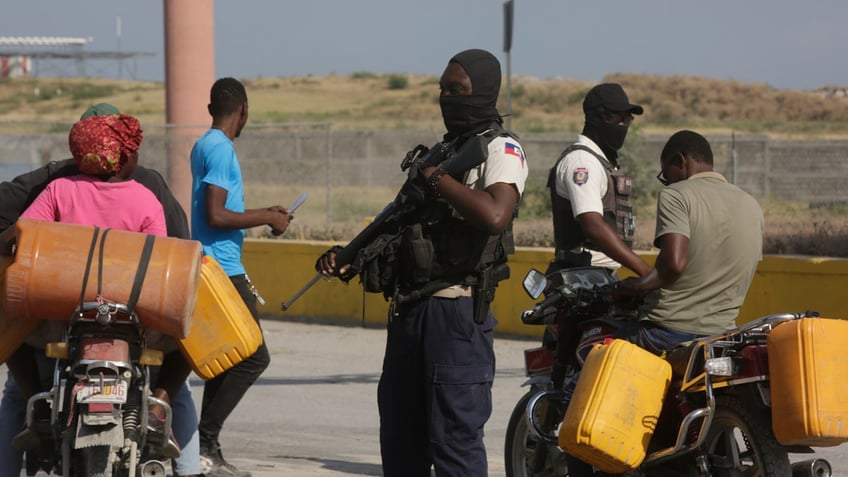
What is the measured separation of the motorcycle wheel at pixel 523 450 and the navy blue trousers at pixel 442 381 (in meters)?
1.19

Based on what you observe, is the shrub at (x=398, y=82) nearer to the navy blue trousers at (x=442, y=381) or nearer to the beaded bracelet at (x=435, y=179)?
the navy blue trousers at (x=442, y=381)

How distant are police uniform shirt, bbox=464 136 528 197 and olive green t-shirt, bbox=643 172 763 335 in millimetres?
853

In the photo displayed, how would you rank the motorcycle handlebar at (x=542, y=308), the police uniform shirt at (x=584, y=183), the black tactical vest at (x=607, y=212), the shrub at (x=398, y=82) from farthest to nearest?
1. the shrub at (x=398, y=82)
2. the black tactical vest at (x=607, y=212)
3. the police uniform shirt at (x=584, y=183)
4. the motorcycle handlebar at (x=542, y=308)

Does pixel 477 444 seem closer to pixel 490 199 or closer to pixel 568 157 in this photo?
pixel 490 199

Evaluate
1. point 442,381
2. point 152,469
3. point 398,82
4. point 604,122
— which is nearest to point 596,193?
point 604,122

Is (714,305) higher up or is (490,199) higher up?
(490,199)

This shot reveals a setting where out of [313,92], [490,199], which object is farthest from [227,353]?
[313,92]

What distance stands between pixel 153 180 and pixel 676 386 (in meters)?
2.38

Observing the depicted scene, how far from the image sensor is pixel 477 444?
501 cm

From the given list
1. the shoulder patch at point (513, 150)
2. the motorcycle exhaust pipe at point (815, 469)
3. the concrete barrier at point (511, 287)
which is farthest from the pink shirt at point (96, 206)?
the concrete barrier at point (511, 287)

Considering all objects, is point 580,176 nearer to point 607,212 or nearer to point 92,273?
point 607,212

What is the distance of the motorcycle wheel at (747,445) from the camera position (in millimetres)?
4840

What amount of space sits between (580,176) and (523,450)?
1343 mm

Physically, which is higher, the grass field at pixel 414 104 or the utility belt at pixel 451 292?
the utility belt at pixel 451 292
